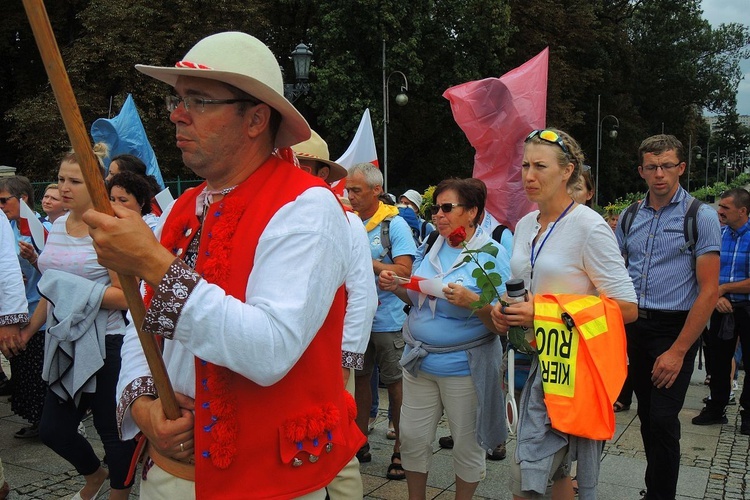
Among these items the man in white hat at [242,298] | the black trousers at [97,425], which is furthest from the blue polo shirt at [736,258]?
the man in white hat at [242,298]

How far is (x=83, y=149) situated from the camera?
1570mm

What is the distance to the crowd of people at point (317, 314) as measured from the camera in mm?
1771

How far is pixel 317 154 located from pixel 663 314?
2292 millimetres

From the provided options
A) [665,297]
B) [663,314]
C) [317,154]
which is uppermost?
[317,154]

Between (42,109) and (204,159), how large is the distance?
2242 cm

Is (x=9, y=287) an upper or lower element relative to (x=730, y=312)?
upper

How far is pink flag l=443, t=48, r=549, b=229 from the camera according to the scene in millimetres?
6395

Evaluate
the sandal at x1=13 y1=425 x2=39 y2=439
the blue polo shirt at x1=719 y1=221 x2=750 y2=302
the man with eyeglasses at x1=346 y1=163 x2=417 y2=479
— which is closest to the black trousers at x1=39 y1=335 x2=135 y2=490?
the man with eyeglasses at x1=346 y1=163 x2=417 y2=479

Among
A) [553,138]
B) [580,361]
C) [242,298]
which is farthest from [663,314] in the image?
[242,298]

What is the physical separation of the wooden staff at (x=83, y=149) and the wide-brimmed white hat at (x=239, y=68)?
1.25ft

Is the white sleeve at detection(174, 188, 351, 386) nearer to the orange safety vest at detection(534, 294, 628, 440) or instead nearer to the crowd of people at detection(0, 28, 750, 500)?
the crowd of people at detection(0, 28, 750, 500)

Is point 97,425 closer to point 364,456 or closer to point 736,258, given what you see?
point 364,456

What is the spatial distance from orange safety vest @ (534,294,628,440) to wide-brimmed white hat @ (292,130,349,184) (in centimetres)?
159

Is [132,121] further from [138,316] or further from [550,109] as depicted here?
[550,109]
